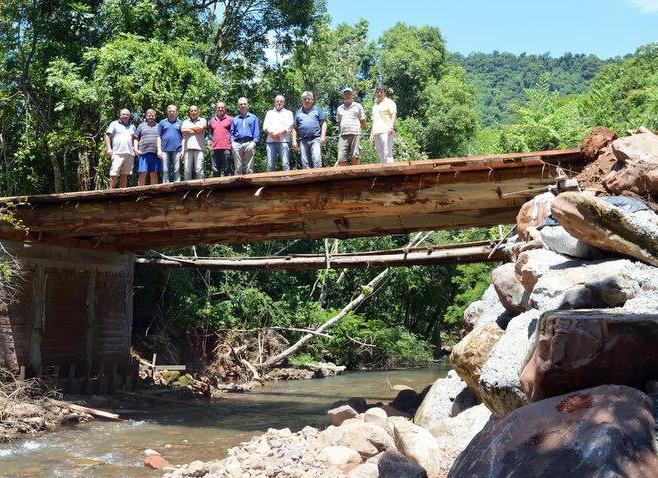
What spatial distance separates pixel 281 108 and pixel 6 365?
606cm

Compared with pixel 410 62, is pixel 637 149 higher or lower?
lower

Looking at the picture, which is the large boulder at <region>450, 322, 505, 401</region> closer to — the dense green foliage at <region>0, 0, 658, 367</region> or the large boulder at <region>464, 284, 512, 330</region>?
the large boulder at <region>464, 284, 512, 330</region>

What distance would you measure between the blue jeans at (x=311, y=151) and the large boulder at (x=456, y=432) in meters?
5.09

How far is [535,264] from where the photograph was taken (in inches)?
283

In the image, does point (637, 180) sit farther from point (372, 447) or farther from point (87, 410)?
point (87, 410)

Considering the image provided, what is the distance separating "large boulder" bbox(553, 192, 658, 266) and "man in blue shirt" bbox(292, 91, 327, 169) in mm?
5975

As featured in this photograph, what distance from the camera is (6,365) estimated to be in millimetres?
13328

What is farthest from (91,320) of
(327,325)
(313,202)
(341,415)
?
(327,325)

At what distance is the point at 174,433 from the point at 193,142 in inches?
173

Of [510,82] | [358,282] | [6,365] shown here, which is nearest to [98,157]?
[6,365]

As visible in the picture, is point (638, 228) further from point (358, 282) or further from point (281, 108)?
point (358, 282)

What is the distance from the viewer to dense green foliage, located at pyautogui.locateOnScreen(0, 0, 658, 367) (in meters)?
18.3

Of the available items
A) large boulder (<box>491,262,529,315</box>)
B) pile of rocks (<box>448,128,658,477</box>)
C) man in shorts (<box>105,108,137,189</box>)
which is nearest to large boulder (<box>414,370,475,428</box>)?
pile of rocks (<box>448,128,658,477</box>)

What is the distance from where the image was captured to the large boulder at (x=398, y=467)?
23.0 feet
